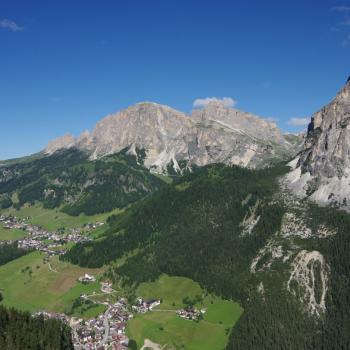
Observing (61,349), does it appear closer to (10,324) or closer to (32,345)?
(32,345)

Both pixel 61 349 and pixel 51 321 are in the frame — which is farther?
pixel 51 321

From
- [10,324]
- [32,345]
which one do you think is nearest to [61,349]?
[32,345]

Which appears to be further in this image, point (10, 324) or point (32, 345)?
point (10, 324)

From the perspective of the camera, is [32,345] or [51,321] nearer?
[32,345]
